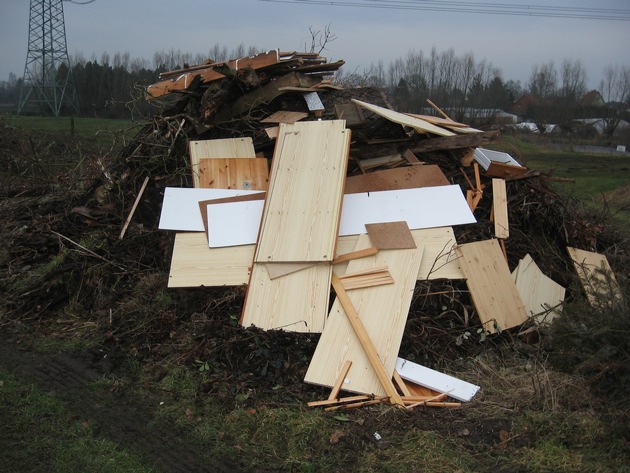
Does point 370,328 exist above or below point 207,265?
below

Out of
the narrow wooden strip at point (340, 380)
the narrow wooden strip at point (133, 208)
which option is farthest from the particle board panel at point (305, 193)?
the narrow wooden strip at point (133, 208)

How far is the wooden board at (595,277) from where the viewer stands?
414 cm

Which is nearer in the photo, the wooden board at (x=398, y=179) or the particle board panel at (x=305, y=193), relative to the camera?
the particle board panel at (x=305, y=193)

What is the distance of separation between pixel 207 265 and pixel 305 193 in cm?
114

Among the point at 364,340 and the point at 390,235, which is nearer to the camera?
the point at 364,340

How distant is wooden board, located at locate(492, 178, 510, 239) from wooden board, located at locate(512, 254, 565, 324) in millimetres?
331

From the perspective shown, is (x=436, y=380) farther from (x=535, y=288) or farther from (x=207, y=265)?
(x=207, y=265)

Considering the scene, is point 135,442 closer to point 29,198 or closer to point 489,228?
point 489,228

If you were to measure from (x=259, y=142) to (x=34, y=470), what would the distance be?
13.5 feet

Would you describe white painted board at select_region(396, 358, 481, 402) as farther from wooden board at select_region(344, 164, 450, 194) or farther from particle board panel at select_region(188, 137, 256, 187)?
particle board panel at select_region(188, 137, 256, 187)

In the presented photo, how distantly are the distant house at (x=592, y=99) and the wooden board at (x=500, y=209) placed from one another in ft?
113

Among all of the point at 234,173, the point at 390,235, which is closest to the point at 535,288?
the point at 390,235

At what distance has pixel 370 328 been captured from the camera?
4402 millimetres

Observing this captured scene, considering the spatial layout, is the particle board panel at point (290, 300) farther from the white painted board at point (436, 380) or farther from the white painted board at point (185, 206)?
the white painted board at point (185, 206)
